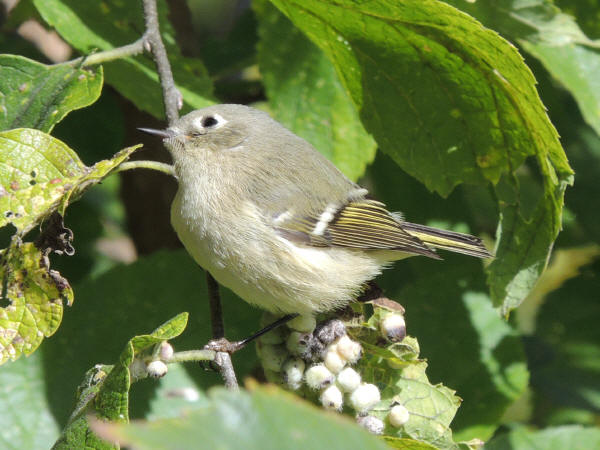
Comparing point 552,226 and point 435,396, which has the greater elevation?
point 552,226

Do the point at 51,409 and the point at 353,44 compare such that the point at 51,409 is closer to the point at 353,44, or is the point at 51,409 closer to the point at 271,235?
the point at 271,235

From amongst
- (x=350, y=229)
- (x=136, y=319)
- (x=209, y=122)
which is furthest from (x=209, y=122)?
(x=136, y=319)

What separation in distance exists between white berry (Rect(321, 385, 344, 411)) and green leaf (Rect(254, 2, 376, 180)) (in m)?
0.78

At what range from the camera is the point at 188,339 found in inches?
82.5

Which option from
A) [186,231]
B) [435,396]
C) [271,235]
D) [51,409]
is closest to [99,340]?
[51,409]

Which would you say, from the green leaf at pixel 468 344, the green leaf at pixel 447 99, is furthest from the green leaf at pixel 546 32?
the green leaf at pixel 468 344

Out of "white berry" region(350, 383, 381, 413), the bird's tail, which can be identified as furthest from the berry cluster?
the bird's tail

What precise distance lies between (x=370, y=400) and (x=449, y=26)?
796 millimetres

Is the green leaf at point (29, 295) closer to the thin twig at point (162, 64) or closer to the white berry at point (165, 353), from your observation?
the white berry at point (165, 353)

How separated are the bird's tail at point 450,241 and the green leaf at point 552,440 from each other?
1.60 ft

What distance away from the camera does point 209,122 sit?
2100mm

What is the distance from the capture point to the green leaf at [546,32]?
1.84 m

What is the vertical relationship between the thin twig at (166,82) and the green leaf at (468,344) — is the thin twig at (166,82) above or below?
above

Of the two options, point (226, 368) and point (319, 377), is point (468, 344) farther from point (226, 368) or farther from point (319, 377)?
point (226, 368)
